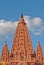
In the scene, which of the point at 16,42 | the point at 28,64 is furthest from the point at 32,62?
the point at 16,42

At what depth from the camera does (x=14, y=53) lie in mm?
138000

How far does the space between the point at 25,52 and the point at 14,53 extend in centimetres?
402

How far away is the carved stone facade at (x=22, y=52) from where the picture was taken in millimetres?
135000

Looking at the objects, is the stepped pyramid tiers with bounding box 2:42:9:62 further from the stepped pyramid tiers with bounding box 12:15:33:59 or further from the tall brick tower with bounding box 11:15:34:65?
the stepped pyramid tiers with bounding box 12:15:33:59

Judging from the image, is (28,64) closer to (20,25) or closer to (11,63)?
(11,63)

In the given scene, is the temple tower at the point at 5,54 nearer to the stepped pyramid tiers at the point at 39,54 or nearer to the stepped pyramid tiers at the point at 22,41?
the stepped pyramid tiers at the point at 22,41

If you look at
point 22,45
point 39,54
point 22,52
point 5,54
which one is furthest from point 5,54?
point 39,54

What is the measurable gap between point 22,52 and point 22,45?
100 inches

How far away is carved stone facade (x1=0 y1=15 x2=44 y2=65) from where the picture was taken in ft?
443

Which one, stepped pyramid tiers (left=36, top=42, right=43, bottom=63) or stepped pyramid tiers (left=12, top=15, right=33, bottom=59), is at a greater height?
stepped pyramid tiers (left=12, top=15, right=33, bottom=59)

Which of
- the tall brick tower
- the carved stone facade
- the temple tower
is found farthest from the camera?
the temple tower

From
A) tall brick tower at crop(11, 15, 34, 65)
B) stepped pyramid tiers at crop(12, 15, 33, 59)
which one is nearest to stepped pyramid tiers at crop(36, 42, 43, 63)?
tall brick tower at crop(11, 15, 34, 65)

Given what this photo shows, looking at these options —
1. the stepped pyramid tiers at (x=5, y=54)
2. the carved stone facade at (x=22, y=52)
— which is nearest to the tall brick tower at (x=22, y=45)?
the carved stone facade at (x=22, y=52)

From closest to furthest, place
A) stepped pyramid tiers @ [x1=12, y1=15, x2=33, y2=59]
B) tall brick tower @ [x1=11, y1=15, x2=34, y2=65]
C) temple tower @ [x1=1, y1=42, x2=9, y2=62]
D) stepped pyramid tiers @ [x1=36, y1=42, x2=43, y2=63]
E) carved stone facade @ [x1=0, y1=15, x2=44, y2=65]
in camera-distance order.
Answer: carved stone facade @ [x1=0, y1=15, x2=44, y2=65]
tall brick tower @ [x1=11, y1=15, x2=34, y2=65]
stepped pyramid tiers @ [x1=36, y1=42, x2=43, y2=63]
stepped pyramid tiers @ [x1=12, y1=15, x2=33, y2=59]
temple tower @ [x1=1, y1=42, x2=9, y2=62]
